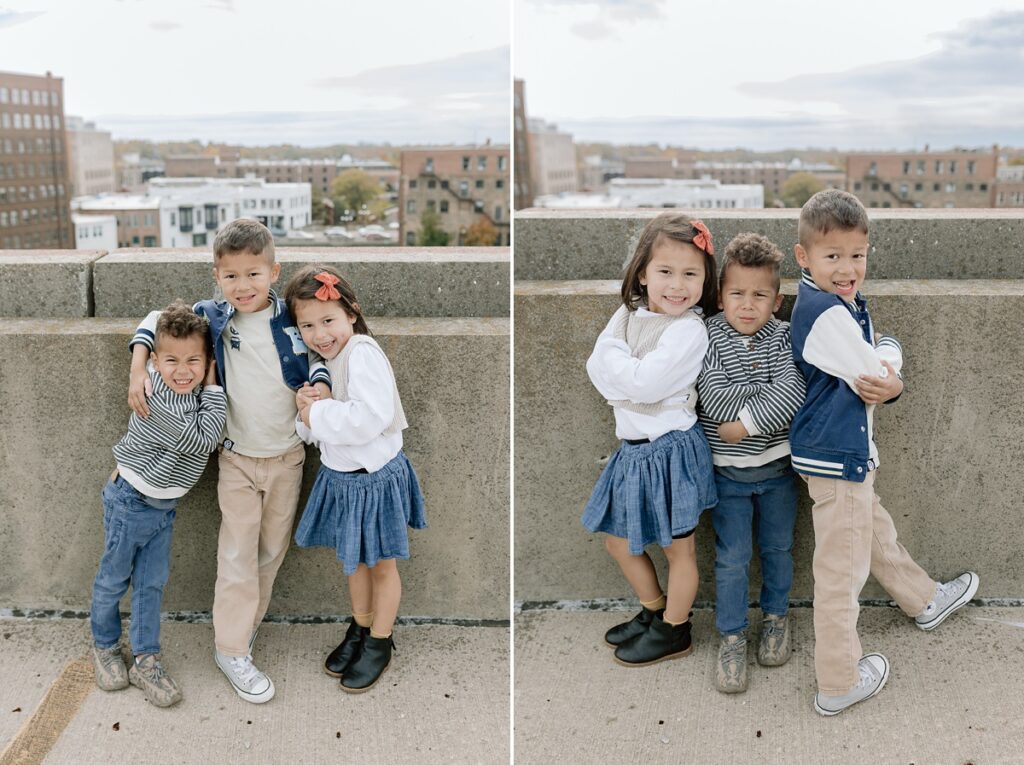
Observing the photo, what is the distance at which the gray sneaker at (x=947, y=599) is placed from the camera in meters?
3.40

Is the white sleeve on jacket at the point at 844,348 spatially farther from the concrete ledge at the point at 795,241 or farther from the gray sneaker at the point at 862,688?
the gray sneaker at the point at 862,688

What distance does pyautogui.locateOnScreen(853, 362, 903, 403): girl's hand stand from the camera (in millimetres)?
2875

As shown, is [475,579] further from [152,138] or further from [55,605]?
[152,138]

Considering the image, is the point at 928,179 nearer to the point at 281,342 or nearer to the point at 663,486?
the point at 663,486

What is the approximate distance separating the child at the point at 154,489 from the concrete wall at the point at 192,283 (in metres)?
0.42

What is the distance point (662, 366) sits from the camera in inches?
119

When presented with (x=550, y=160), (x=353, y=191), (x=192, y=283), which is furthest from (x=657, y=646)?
(x=550, y=160)

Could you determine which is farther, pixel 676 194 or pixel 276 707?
pixel 676 194

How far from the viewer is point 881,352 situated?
3.05 metres

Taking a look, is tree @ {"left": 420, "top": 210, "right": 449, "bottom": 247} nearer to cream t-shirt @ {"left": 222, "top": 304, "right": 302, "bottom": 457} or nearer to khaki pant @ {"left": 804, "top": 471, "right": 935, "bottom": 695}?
cream t-shirt @ {"left": 222, "top": 304, "right": 302, "bottom": 457}

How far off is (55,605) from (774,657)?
255cm

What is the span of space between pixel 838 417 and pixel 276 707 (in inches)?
76.6

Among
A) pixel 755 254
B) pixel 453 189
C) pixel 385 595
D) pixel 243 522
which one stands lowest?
pixel 385 595

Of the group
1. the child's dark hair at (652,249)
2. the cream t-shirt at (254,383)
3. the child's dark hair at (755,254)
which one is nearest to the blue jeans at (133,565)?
the cream t-shirt at (254,383)
